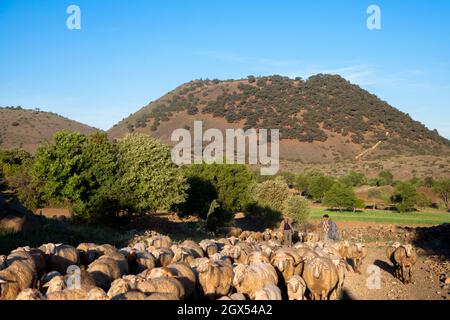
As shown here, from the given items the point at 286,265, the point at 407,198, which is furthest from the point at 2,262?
the point at 407,198

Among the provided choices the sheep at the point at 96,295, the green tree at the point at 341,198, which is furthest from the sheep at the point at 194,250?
the green tree at the point at 341,198

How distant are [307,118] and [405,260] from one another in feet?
275

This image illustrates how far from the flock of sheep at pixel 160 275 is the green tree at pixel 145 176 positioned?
1192 centimetres

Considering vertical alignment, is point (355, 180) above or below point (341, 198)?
above

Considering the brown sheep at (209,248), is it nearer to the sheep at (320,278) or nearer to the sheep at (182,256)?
the sheep at (182,256)

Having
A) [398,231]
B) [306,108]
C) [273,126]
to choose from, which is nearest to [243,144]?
[273,126]

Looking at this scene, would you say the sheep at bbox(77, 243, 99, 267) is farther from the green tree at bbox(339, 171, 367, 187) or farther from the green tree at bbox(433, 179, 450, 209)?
the green tree at bbox(339, 171, 367, 187)

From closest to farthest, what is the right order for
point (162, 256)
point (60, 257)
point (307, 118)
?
point (60, 257), point (162, 256), point (307, 118)

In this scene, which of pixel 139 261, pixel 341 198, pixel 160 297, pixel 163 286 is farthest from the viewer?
pixel 341 198

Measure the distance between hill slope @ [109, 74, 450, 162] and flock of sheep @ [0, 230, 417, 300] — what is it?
242 ft

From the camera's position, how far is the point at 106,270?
9.74 metres

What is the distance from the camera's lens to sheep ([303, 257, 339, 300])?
10656 millimetres

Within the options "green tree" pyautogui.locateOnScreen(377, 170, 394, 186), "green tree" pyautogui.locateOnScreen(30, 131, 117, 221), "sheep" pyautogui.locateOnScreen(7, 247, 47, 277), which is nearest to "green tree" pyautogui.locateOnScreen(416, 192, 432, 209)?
"green tree" pyautogui.locateOnScreen(377, 170, 394, 186)

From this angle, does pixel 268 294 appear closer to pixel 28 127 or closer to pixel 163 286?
pixel 163 286
